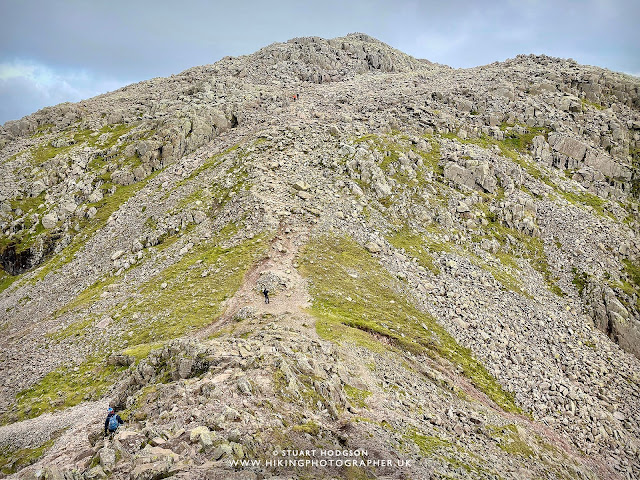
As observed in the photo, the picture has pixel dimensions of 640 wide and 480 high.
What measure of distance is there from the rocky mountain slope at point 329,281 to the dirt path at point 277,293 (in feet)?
1.19

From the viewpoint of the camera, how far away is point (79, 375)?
38188 mm

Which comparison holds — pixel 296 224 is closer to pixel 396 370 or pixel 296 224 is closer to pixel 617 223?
pixel 396 370

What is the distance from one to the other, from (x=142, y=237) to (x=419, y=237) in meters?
44.0

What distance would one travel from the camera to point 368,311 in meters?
44.1

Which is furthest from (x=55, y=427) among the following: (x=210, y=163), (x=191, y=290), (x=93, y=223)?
(x=210, y=163)

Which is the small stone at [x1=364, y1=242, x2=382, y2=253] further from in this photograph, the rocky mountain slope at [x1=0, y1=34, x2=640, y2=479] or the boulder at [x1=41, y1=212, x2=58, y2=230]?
→ the boulder at [x1=41, y1=212, x2=58, y2=230]

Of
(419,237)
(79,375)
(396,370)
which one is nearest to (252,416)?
(396,370)

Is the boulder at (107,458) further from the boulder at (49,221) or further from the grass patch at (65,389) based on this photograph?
the boulder at (49,221)

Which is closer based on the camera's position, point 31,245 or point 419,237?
point 419,237

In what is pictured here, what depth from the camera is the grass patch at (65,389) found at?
112 feet

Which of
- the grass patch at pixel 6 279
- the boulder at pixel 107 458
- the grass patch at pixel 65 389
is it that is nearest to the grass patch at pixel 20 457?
the grass patch at pixel 65 389

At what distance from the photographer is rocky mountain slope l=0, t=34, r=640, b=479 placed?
24.4m

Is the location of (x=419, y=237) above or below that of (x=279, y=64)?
below

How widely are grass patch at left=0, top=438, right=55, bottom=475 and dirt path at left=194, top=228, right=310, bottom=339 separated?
1487cm
